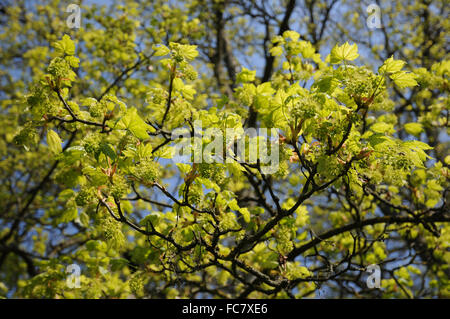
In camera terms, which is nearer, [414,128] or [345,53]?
[345,53]

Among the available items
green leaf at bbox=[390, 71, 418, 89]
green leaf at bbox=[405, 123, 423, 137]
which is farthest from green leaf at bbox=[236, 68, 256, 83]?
green leaf at bbox=[405, 123, 423, 137]

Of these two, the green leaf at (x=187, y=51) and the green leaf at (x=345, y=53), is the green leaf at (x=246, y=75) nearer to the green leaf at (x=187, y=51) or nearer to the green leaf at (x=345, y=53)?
the green leaf at (x=187, y=51)

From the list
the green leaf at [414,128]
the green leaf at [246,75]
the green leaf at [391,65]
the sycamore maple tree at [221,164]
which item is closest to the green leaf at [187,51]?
the sycamore maple tree at [221,164]

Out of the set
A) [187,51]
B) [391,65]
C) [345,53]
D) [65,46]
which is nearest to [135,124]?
[187,51]

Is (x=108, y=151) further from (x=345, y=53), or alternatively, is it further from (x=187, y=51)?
(x=345, y=53)

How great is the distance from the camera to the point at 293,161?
2.41m

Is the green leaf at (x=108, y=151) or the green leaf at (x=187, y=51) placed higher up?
the green leaf at (x=187, y=51)

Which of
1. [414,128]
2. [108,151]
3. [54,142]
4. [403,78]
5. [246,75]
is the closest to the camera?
[108,151]

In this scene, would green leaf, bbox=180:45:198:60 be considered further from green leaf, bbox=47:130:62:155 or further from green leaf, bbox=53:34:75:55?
green leaf, bbox=47:130:62:155

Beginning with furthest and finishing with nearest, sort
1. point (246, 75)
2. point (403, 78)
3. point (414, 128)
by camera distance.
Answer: point (414, 128), point (246, 75), point (403, 78)

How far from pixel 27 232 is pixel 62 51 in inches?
254

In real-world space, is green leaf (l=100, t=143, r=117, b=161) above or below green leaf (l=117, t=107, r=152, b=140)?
below

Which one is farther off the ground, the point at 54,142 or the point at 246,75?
the point at 246,75

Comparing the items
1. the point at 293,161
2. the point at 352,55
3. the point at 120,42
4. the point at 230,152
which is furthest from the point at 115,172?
the point at 120,42
